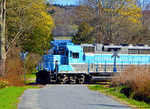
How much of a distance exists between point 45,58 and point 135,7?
16299 millimetres

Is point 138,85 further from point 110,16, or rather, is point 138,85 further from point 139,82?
point 110,16

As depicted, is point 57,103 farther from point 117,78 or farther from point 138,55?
point 138,55

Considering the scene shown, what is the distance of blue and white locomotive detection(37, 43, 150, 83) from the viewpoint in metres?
20.8

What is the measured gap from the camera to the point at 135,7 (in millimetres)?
31453

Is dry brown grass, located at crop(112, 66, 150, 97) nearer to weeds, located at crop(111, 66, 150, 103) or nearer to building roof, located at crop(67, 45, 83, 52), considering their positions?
weeds, located at crop(111, 66, 150, 103)

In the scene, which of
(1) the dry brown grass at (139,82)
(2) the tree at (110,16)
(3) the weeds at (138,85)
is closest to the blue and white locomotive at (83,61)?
(1) the dry brown grass at (139,82)

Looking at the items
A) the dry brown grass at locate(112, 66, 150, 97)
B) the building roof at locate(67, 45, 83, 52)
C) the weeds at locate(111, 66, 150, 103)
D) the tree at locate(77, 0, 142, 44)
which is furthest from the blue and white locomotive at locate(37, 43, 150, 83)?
the tree at locate(77, 0, 142, 44)

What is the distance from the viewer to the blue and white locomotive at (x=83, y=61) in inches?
820

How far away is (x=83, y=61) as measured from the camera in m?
21.3

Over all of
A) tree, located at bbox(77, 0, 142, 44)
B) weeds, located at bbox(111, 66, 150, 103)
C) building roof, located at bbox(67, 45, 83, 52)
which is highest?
tree, located at bbox(77, 0, 142, 44)

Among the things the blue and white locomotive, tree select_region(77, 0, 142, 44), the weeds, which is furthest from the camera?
tree select_region(77, 0, 142, 44)

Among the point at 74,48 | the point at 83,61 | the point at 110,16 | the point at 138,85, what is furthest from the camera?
the point at 110,16

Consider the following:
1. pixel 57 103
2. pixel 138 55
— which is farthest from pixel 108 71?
pixel 57 103

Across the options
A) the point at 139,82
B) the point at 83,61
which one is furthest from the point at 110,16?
the point at 139,82
